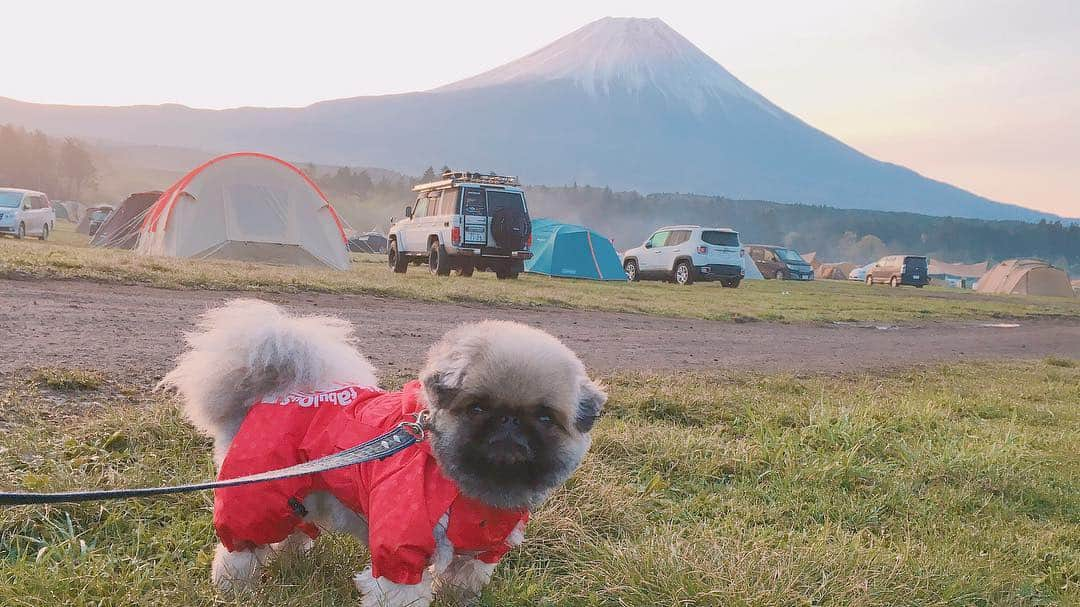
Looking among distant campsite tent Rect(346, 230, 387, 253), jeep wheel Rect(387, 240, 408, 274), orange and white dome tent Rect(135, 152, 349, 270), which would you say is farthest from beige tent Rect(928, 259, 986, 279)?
orange and white dome tent Rect(135, 152, 349, 270)

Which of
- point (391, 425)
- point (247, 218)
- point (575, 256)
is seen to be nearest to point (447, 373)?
point (391, 425)

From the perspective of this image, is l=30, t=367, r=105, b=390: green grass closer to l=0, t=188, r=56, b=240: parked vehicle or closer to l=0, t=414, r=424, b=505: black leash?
l=0, t=414, r=424, b=505: black leash

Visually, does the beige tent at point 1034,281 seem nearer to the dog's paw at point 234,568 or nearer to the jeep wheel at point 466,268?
the jeep wheel at point 466,268

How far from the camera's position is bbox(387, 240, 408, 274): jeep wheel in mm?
20125

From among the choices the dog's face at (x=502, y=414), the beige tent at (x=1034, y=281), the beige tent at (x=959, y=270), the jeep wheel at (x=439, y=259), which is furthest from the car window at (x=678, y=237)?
the beige tent at (x=959, y=270)

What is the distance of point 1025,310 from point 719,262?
903 cm

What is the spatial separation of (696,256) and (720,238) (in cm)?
108

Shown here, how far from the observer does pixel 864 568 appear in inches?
105

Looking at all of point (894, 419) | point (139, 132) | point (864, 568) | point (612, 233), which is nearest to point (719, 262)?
point (894, 419)

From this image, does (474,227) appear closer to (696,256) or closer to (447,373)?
(696,256)

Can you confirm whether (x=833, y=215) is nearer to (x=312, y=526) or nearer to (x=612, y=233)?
(x=612, y=233)

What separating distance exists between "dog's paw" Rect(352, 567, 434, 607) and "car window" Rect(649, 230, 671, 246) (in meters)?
23.0

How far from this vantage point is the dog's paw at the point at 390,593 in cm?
210

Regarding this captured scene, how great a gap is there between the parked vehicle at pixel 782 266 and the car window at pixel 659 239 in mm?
11555
